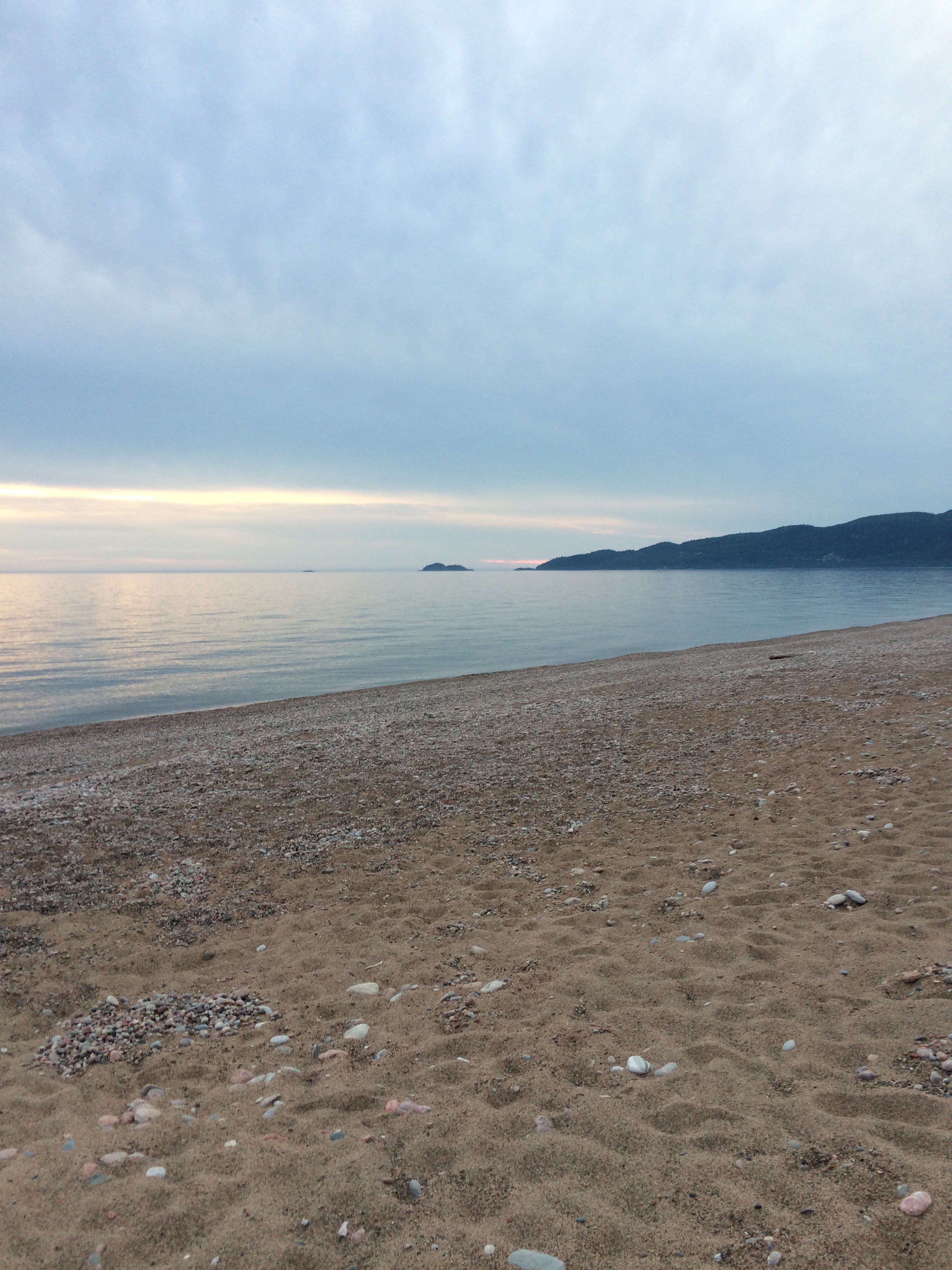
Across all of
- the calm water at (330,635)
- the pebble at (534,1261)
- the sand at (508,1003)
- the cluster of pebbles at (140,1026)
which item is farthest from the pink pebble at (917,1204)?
the calm water at (330,635)

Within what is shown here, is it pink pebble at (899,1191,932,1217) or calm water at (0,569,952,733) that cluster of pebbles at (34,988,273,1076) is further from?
calm water at (0,569,952,733)

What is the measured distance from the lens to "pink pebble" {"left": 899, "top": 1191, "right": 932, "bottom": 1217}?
Result: 2943 mm

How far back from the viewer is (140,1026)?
538 centimetres

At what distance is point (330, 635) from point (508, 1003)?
156ft

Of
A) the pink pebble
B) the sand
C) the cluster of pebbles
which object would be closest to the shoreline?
the sand

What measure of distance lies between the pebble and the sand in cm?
6

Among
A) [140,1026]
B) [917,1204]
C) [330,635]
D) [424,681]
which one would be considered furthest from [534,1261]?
[330,635]

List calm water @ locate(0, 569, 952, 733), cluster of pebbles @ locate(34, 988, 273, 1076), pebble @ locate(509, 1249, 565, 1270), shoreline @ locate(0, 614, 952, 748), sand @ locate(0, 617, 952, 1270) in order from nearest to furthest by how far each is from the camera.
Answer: pebble @ locate(509, 1249, 565, 1270) → sand @ locate(0, 617, 952, 1270) → cluster of pebbles @ locate(34, 988, 273, 1076) → shoreline @ locate(0, 614, 952, 748) → calm water @ locate(0, 569, 952, 733)

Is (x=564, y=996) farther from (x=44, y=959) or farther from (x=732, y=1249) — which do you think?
(x=44, y=959)

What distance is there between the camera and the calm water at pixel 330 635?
30.6 m

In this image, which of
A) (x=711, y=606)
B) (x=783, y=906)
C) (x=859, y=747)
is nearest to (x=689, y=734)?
(x=859, y=747)

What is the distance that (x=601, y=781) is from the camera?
37.1ft

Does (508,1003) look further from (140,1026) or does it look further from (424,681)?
(424,681)

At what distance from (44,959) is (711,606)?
71327mm
